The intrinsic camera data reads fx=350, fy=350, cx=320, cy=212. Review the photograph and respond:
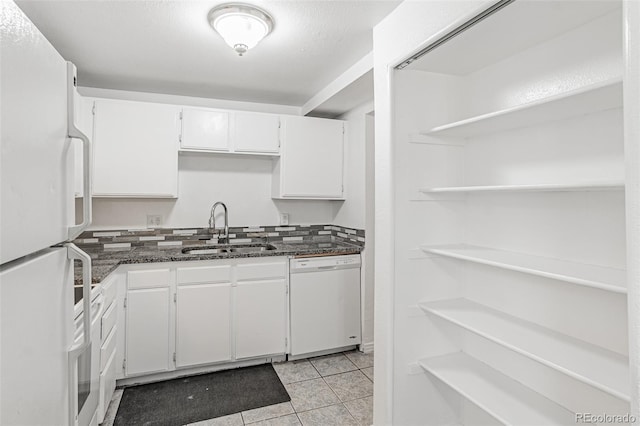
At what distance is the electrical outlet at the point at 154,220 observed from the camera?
3.14 m

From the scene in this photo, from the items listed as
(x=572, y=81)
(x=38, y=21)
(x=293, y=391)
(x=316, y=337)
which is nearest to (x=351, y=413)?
(x=293, y=391)

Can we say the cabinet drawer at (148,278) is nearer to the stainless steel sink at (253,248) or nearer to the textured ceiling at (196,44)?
the stainless steel sink at (253,248)

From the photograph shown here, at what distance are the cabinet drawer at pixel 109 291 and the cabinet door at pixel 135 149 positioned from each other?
2.67 feet

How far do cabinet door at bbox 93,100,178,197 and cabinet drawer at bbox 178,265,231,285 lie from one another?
709 mm

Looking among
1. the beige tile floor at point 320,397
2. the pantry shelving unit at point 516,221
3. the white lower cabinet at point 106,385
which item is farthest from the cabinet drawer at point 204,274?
the pantry shelving unit at point 516,221

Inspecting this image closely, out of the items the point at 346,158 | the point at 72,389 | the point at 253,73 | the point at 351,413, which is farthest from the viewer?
the point at 346,158

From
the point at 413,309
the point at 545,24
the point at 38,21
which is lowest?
the point at 413,309

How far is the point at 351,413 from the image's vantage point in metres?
2.22

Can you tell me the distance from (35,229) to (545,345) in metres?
1.82

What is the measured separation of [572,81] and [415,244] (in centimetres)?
100

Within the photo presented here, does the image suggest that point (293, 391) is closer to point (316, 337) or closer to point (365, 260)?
point (316, 337)

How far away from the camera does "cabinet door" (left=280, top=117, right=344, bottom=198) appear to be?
3223 mm

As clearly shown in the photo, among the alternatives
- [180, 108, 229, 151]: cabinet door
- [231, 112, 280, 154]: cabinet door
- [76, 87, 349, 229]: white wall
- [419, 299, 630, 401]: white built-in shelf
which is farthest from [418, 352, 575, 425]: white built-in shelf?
[180, 108, 229, 151]: cabinet door

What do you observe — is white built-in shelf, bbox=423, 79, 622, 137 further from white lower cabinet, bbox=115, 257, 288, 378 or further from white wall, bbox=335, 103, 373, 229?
white lower cabinet, bbox=115, 257, 288, 378
